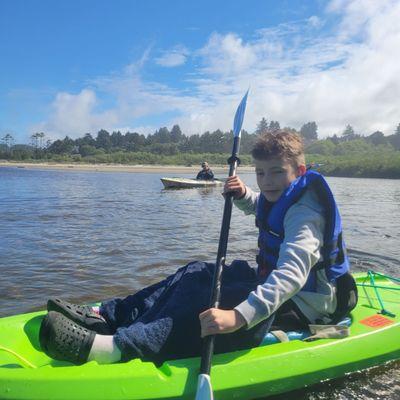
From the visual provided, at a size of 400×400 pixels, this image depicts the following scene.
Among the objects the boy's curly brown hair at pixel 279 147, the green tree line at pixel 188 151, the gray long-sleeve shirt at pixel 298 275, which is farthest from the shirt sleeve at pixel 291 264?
the green tree line at pixel 188 151

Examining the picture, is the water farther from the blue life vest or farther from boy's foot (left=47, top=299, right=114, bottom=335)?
boy's foot (left=47, top=299, right=114, bottom=335)

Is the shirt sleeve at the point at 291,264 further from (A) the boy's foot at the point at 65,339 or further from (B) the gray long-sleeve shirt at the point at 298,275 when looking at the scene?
(A) the boy's foot at the point at 65,339

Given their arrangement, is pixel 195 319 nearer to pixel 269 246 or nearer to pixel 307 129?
pixel 269 246

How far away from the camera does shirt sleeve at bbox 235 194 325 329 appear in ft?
7.68

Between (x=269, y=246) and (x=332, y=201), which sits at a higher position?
(x=332, y=201)

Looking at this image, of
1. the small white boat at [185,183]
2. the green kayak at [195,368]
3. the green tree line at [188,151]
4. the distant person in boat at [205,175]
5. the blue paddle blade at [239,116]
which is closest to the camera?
the green kayak at [195,368]

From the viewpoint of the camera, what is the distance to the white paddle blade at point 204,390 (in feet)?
7.50

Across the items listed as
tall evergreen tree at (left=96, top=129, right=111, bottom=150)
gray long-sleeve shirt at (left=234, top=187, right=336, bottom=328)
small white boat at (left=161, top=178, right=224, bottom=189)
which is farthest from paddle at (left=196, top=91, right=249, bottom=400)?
tall evergreen tree at (left=96, top=129, right=111, bottom=150)

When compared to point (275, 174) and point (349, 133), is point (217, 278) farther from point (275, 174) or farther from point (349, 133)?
point (349, 133)

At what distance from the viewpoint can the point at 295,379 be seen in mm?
2705

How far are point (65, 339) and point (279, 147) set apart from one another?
1.62 meters

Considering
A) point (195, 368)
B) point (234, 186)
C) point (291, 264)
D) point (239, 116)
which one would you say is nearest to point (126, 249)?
point (239, 116)

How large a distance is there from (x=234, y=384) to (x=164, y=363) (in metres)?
0.40

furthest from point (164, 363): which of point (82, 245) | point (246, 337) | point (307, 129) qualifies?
point (307, 129)
